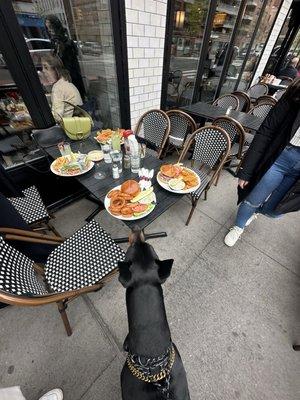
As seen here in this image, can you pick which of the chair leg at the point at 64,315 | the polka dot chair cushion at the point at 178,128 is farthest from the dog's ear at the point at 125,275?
the polka dot chair cushion at the point at 178,128

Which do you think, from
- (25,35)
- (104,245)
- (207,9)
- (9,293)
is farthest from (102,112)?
(9,293)

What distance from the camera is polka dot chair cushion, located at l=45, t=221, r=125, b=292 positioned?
1258 mm

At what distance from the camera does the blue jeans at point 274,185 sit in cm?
142

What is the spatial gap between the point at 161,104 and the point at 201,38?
59.9 inches

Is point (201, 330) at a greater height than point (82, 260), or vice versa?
point (82, 260)

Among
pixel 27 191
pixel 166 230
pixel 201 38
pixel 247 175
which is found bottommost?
pixel 166 230

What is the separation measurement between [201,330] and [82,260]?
1136mm

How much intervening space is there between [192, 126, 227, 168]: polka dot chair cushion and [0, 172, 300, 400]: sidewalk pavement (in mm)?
993

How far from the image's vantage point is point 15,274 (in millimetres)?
970

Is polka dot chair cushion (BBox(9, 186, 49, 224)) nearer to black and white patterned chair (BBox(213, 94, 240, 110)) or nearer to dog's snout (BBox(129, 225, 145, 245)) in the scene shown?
dog's snout (BBox(129, 225, 145, 245))

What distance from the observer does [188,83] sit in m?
3.80

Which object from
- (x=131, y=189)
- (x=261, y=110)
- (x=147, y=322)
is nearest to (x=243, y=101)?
(x=261, y=110)

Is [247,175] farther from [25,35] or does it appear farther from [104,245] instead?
[25,35]

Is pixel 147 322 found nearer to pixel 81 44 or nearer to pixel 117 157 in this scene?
pixel 117 157
